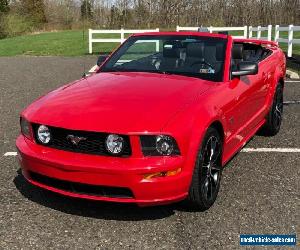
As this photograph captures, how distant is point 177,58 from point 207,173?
5.25 feet

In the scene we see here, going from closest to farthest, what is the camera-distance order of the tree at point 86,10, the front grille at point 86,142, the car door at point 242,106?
the front grille at point 86,142, the car door at point 242,106, the tree at point 86,10

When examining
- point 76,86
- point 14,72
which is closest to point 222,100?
point 76,86

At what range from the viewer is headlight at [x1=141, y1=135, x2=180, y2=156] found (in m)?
3.44

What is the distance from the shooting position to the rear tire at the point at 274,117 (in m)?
6.24

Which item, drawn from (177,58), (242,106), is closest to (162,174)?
(242,106)

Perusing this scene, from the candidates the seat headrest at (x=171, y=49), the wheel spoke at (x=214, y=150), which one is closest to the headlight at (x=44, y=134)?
the wheel spoke at (x=214, y=150)

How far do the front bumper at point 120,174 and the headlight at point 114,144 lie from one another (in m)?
0.06

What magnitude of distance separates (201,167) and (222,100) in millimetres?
807

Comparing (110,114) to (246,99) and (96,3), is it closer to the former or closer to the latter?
(246,99)

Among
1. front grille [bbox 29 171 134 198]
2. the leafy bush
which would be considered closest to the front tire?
front grille [bbox 29 171 134 198]

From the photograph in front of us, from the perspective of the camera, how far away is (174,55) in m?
5.04

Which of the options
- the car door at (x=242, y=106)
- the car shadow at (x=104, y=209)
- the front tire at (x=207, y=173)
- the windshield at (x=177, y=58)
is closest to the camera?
the front tire at (x=207, y=173)

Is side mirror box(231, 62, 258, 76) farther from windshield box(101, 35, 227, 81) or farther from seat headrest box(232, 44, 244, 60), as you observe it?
seat headrest box(232, 44, 244, 60)

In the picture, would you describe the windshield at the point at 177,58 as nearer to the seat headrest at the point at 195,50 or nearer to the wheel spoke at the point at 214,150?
the seat headrest at the point at 195,50
